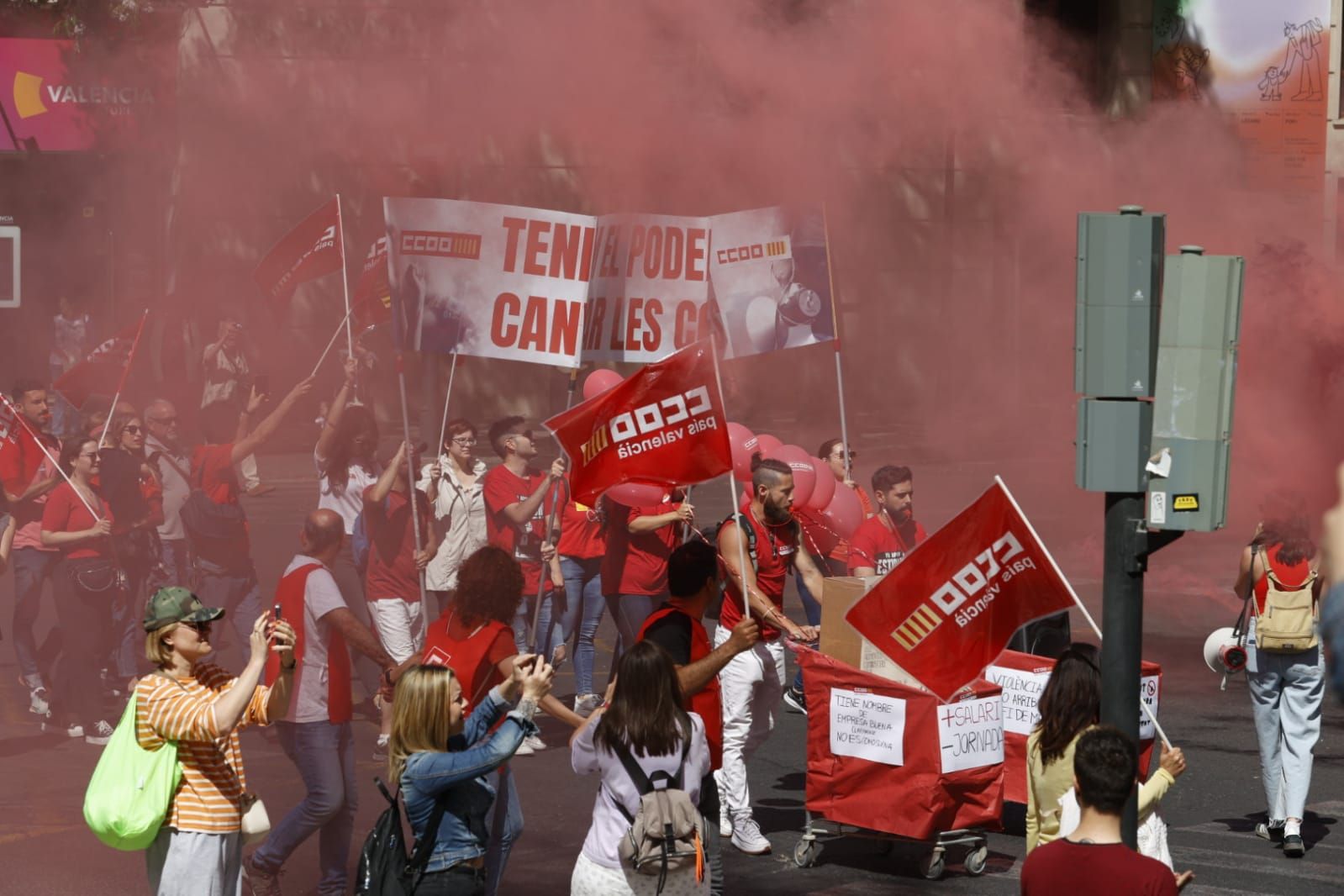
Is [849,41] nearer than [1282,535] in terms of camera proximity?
No

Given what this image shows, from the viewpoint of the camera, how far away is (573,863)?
8.25 meters

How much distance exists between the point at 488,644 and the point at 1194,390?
2.70 metres

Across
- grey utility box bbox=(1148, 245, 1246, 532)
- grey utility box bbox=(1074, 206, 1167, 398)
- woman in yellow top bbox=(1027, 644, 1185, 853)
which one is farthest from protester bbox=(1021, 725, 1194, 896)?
grey utility box bbox=(1074, 206, 1167, 398)

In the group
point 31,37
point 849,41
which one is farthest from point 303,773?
point 31,37

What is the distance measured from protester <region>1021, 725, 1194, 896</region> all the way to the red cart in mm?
3158

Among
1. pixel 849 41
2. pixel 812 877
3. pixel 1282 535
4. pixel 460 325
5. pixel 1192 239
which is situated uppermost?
pixel 849 41

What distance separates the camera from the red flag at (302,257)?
12.5 meters

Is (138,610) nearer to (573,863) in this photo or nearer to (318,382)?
(573,863)

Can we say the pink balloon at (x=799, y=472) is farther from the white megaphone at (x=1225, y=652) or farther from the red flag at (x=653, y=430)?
the red flag at (x=653, y=430)

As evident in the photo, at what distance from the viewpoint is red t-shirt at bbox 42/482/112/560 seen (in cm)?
1113

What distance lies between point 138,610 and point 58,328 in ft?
38.3

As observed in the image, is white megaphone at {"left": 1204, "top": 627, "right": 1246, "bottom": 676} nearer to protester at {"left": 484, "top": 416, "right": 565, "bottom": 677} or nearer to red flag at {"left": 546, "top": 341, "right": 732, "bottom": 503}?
red flag at {"left": 546, "top": 341, "right": 732, "bottom": 503}

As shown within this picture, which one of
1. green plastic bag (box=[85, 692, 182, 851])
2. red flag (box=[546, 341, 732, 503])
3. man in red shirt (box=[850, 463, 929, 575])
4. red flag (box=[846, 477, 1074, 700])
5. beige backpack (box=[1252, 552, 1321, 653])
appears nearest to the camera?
green plastic bag (box=[85, 692, 182, 851])

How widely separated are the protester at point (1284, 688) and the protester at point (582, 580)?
4.03 metres
